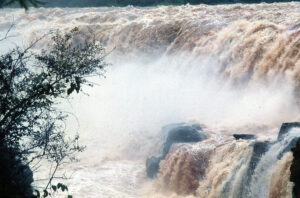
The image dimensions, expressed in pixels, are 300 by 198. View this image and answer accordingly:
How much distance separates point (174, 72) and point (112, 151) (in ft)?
16.2

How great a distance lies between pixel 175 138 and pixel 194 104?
138 inches

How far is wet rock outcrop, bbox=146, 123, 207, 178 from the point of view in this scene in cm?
855

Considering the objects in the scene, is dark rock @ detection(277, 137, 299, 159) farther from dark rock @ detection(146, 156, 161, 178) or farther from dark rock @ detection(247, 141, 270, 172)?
dark rock @ detection(146, 156, 161, 178)

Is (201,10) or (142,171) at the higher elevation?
(201,10)

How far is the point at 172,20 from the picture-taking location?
17.1 m

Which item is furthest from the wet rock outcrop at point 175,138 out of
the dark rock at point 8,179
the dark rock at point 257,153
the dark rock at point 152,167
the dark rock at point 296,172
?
the dark rock at point 8,179

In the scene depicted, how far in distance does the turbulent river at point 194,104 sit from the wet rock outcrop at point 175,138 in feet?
0.70

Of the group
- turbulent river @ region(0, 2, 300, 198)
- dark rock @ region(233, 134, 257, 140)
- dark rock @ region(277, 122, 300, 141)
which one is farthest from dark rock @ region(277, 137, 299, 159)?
dark rock @ region(233, 134, 257, 140)

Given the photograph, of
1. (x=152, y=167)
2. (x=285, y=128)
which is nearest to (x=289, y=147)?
(x=285, y=128)

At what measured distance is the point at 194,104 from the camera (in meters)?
12.1

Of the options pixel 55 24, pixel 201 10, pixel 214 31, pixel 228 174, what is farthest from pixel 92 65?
pixel 55 24

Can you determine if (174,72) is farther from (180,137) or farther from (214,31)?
(180,137)

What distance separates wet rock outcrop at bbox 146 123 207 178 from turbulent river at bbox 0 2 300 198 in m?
0.21

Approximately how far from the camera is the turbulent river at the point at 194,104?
697 centimetres
